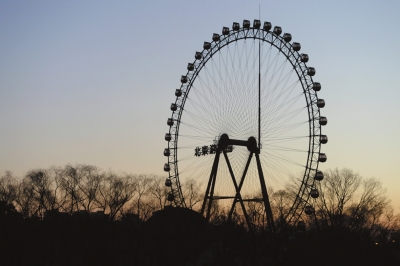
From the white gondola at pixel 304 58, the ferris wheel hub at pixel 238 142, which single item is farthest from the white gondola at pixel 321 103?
the ferris wheel hub at pixel 238 142

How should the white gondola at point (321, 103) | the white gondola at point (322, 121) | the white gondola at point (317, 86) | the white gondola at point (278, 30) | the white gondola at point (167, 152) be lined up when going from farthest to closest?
the white gondola at point (167, 152)
the white gondola at point (278, 30)
the white gondola at point (317, 86)
the white gondola at point (321, 103)
the white gondola at point (322, 121)

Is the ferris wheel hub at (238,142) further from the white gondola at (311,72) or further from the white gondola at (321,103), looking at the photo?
the white gondola at (311,72)

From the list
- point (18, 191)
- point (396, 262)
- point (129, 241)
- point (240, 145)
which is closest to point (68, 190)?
point (18, 191)

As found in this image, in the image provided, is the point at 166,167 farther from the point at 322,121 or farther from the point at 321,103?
the point at 321,103

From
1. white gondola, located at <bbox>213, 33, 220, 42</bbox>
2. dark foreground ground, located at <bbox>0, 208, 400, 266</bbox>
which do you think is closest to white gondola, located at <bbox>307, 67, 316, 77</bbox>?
white gondola, located at <bbox>213, 33, 220, 42</bbox>

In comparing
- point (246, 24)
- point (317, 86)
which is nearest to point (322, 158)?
point (317, 86)

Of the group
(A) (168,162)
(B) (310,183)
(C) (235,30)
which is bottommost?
(B) (310,183)

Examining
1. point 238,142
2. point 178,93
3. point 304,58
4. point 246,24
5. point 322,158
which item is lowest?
point 322,158

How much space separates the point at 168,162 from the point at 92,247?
31.2 feet

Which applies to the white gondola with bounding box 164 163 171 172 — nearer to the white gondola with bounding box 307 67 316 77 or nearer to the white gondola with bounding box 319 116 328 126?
the white gondola with bounding box 319 116 328 126

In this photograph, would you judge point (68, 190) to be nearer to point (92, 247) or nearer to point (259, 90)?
point (92, 247)

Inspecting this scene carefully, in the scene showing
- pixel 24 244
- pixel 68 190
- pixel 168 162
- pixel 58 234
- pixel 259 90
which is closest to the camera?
pixel 259 90

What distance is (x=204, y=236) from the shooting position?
46.8m

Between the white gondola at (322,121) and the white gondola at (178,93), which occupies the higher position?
the white gondola at (178,93)
